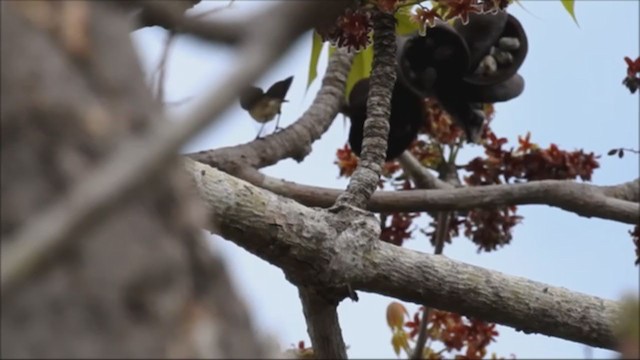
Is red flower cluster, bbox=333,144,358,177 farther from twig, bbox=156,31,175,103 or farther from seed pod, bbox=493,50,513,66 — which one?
twig, bbox=156,31,175,103

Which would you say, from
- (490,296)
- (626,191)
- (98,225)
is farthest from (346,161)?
(98,225)

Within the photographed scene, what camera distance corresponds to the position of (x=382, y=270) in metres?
2.01

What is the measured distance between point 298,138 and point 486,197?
1.60 feet

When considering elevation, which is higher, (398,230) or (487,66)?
(487,66)

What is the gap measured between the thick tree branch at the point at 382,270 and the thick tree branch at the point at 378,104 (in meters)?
0.18

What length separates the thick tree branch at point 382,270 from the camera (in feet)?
6.39

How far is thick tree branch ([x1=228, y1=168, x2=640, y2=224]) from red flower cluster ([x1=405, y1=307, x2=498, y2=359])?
55 cm

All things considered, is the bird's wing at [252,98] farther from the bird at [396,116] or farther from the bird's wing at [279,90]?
the bird at [396,116]

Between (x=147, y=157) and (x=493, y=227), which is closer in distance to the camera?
(x=147, y=157)

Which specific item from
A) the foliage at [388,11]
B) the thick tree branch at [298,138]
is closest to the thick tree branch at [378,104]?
the foliage at [388,11]

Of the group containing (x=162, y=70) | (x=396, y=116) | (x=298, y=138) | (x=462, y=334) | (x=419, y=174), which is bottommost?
(x=162, y=70)

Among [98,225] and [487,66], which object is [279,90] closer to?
[487,66]

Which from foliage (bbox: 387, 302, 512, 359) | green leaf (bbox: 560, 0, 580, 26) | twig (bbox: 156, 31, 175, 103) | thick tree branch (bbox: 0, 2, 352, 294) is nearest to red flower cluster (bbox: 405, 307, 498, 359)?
foliage (bbox: 387, 302, 512, 359)

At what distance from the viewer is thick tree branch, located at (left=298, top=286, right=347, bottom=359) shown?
2164 millimetres
